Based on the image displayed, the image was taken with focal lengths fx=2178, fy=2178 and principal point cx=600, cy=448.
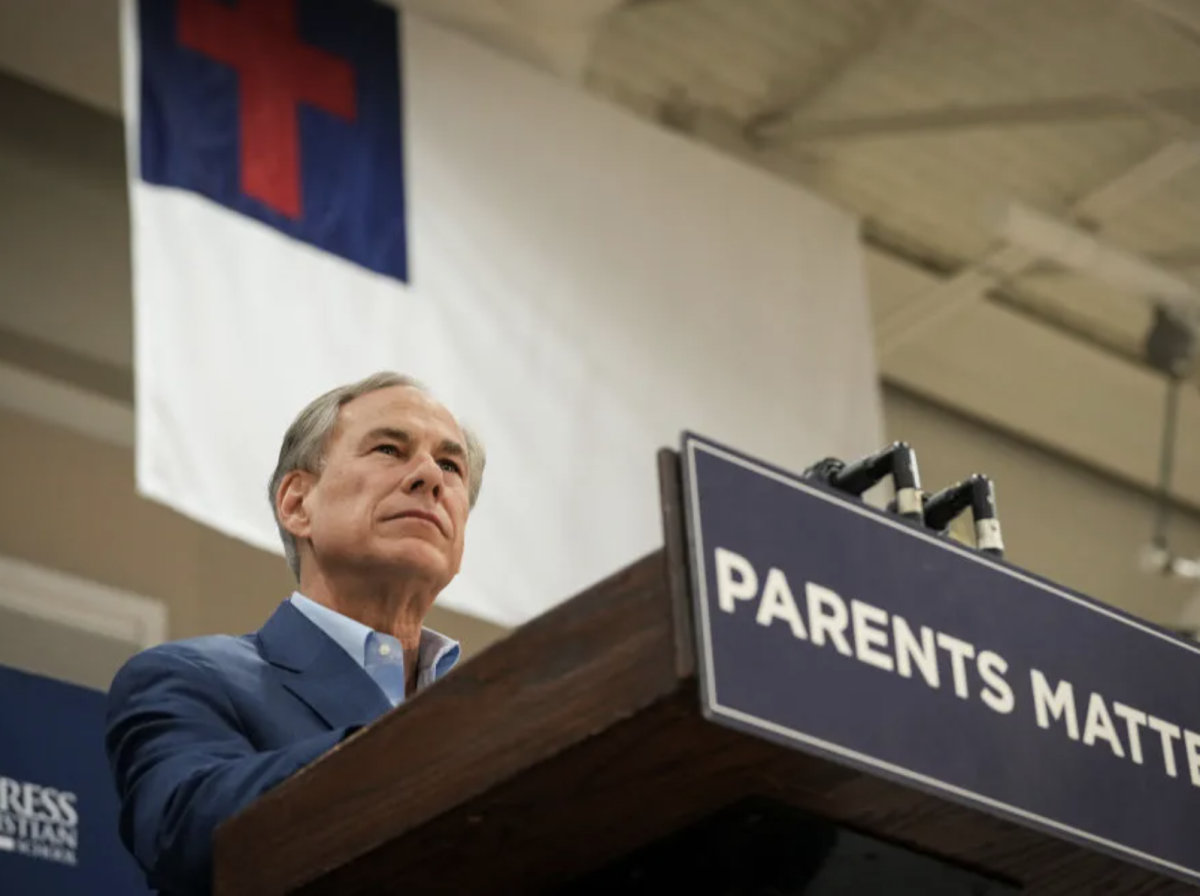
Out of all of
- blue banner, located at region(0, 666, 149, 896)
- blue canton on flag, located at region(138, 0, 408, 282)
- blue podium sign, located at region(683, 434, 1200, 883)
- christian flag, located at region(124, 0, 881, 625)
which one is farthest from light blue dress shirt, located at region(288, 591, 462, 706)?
blue canton on flag, located at region(138, 0, 408, 282)

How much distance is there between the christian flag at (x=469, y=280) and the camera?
4207 mm

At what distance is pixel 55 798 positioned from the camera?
2818 mm

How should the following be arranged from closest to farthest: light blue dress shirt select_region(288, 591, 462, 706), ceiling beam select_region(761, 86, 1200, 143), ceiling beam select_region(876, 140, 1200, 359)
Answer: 1. light blue dress shirt select_region(288, 591, 462, 706)
2. ceiling beam select_region(761, 86, 1200, 143)
3. ceiling beam select_region(876, 140, 1200, 359)

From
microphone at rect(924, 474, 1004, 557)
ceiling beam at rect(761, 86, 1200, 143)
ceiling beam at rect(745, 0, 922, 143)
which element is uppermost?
ceiling beam at rect(745, 0, 922, 143)

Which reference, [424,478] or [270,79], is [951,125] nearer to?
[270,79]

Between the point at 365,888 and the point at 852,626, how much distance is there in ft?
1.03

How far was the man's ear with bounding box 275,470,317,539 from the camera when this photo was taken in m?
1.94

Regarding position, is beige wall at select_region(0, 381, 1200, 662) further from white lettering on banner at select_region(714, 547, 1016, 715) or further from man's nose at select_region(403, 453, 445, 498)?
white lettering on banner at select_region(714, 547, 1016, 715)

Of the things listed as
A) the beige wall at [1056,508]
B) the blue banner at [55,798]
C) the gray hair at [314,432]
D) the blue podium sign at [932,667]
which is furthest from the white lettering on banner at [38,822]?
the beige wall at [1056,508]

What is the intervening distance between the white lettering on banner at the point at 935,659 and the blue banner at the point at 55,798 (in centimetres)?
168

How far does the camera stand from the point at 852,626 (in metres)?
1.15

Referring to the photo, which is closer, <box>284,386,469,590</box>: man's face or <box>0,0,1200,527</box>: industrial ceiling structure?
<box>284,386,469,590</box>: man's face

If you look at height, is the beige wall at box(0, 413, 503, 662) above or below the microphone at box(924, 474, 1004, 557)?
above

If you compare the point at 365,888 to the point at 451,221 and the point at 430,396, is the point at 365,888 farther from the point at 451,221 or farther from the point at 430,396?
the point at 451,221
